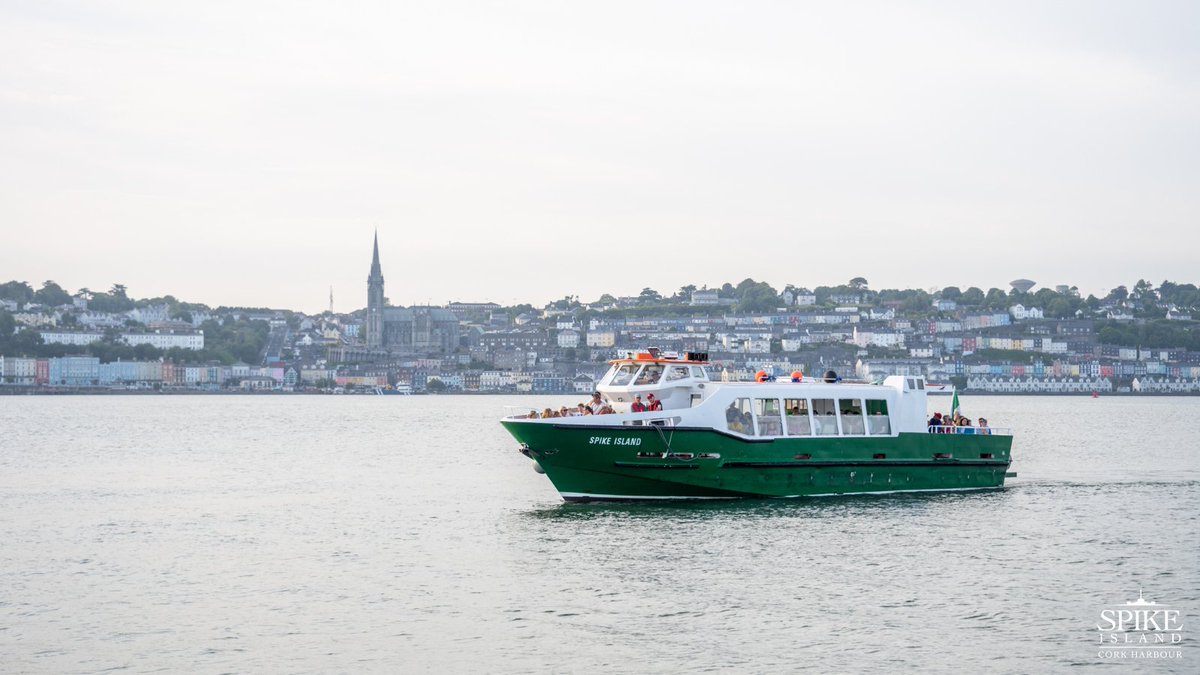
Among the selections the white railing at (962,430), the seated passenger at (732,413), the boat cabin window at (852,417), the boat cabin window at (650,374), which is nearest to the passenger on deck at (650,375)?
the boat cabin window at (650,374)

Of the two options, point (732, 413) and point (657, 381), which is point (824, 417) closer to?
point (732, 413)

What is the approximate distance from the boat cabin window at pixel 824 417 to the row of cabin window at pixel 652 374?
337 cm

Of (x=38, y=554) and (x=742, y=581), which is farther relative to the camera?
(x=38, y=554)

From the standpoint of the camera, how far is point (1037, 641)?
2620 centimetres

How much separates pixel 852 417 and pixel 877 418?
94 cm

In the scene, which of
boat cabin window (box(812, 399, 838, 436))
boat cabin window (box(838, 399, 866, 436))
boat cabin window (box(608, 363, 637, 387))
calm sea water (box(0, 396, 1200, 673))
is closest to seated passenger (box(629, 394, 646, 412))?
boat cabin window (box(608, 363, 637, 387))

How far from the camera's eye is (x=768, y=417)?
43500 millimetres

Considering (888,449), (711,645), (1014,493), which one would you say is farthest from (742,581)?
(1014,493)

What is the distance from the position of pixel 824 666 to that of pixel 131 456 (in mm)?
55369

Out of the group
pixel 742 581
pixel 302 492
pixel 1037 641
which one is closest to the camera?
pixel 1037 641

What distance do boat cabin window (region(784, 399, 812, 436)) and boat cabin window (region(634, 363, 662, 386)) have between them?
142 inches

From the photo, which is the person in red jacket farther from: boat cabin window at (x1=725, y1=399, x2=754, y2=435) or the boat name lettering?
boat cabin window at (x1=725, y1=399, x2=754, y2=435)

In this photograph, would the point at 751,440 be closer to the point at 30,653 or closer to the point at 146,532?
the point at 146,532

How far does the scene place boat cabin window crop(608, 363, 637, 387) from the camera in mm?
43781
